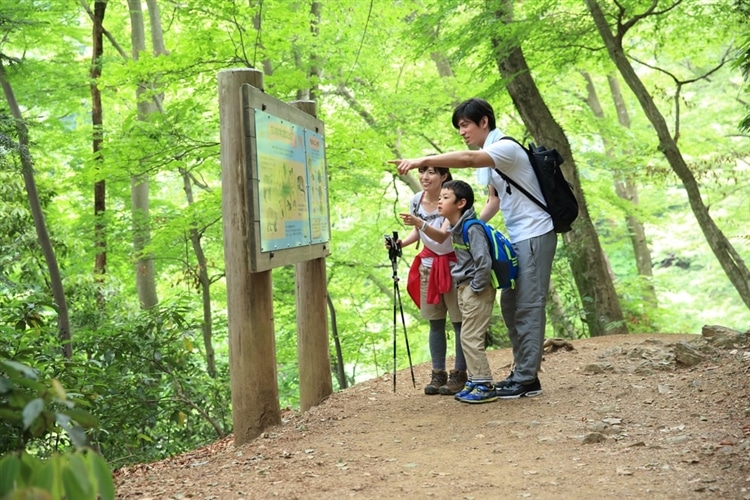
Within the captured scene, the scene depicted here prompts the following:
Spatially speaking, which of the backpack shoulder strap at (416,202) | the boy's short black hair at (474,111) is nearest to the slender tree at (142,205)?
the backpack shoulder strap at (416,202)

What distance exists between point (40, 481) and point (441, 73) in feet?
47.0

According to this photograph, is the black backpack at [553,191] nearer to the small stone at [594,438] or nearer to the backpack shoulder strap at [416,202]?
the backpack shoulder strap at [416,202]

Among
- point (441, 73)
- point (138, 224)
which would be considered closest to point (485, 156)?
point (138, 224)

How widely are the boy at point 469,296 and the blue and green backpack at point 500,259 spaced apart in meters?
0.05

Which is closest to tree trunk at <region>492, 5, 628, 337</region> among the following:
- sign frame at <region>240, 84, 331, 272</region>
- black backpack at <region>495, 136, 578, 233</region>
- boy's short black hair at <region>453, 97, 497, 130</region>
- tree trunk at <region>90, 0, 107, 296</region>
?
sign frame at <region>240, 84, 331, 272</region>

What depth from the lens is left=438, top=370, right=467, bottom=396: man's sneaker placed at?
5.68m

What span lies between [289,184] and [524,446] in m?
2.49

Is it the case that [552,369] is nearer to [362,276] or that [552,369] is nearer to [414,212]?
[414,212]

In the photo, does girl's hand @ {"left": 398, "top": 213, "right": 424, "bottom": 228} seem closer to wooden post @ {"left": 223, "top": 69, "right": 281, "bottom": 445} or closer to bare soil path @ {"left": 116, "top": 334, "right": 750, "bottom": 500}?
wooden post @ {"left": 223, "top": 69, "right": 281, "bottom": 445}

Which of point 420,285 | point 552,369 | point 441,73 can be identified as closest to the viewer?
point 420,285

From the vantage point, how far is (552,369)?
6453mm

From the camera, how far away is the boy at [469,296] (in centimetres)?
512

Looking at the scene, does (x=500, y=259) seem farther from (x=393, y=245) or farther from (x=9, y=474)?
(x=9, y=474)

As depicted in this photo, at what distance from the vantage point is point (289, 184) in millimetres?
5328
